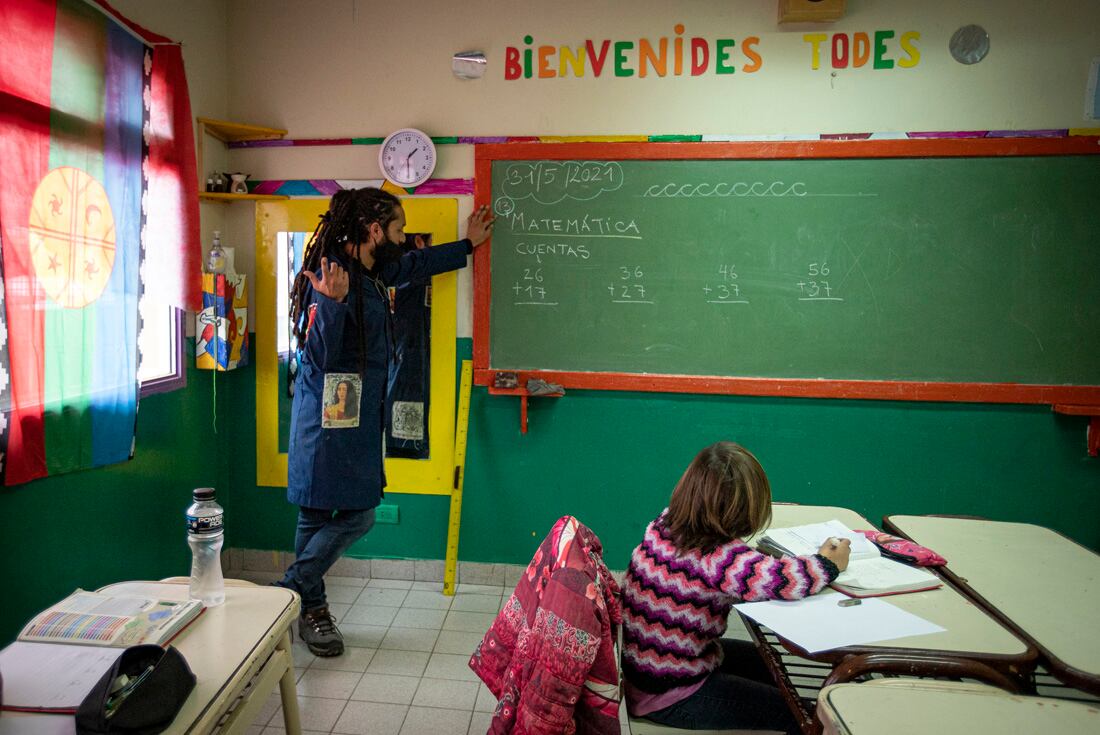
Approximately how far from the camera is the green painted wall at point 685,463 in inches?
114

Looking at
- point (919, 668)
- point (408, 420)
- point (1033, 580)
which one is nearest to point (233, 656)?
point (919, 668)

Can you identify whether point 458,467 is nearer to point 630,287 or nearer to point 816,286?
point 630,287

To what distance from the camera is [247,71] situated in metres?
3.15

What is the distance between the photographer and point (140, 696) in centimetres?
103

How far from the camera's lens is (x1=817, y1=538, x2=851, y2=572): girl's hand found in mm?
1675

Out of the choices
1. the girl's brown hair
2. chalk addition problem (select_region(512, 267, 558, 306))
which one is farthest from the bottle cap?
chalk addition problem (select_region(512, 267, 558, 306))

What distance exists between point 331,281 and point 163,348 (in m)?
1.04

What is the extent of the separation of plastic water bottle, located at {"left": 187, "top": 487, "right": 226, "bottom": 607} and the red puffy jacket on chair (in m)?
0.60

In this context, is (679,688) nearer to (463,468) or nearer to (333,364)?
(333,364)

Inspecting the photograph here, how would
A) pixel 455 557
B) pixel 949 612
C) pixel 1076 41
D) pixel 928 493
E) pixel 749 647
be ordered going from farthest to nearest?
pixel 455 557, pixel 928 493, pixel 1076 41, pixel 749 647, pixel 949 612

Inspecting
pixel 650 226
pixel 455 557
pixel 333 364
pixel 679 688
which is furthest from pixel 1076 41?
pixel 455 557

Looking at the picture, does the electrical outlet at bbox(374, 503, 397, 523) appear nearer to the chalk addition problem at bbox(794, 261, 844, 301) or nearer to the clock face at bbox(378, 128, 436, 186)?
the clock face at bbox(378, 128, 436, 186)

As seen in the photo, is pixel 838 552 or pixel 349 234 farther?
pixel 349 234

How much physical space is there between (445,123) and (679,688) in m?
2.51
